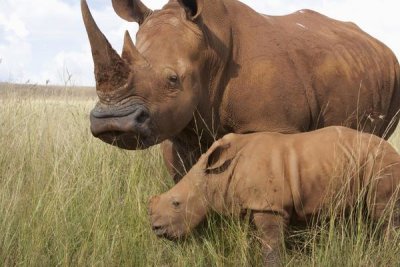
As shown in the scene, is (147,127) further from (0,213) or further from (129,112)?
(0,213)

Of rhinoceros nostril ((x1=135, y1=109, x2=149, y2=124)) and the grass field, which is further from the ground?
rhinoceros nostril ((x1=135, y1=109, x2=149, y2=124))

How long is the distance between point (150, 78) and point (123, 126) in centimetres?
48

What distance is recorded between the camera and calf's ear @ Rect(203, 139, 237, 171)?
4570mm

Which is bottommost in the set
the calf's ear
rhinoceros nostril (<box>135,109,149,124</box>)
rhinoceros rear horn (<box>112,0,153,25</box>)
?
the calf's ear

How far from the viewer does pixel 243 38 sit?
5.50 meters

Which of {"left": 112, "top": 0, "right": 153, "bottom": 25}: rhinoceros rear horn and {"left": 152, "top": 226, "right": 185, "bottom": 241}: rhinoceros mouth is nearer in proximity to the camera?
{"left": 152, "top": 226, "right": 185, "bottom": 241}: rhinoceros mouth

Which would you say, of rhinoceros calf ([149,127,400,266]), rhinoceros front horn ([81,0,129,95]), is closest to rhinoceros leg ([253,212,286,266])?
rhinoceros calf ([149,127,400,266])

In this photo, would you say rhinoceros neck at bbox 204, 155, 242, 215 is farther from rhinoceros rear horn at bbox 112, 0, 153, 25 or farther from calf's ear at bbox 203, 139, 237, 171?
rhinoceros rear horn at bbox 112, 0, 153, 25

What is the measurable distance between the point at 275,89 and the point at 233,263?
139 centimetres

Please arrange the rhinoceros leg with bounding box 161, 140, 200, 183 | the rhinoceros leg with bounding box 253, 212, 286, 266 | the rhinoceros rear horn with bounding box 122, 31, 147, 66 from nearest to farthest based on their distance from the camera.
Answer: the rhinoceros leg with bounding box 253, 212, 286, 266 < the rhinoceros rear horn with bounding box 122, 31, 147, 66 < the rhinoceros leg with bounding box 161, 140, 200, 183

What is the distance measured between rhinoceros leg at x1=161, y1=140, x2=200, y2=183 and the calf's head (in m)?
0.88

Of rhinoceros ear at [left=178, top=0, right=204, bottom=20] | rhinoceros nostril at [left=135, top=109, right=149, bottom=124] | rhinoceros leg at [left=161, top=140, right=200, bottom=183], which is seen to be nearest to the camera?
rhinoceros nostril at [left=135, top=109, right=149, bottom=124]

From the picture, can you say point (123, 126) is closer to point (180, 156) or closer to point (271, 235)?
point (271, 235)

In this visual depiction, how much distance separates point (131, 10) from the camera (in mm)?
5660
